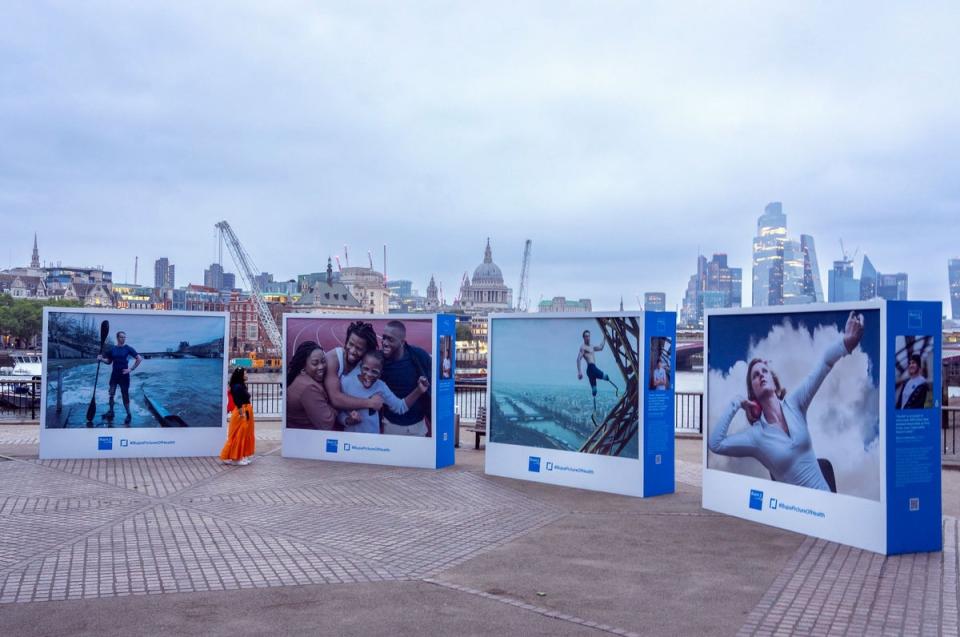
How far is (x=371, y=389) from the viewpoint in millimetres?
15555

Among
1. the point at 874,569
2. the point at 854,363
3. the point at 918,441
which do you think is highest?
the point at 854,363

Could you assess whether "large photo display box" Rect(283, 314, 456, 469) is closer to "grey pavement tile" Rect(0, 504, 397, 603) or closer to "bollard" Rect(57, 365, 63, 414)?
"bollard" Rect(57, 365, 63, 414)

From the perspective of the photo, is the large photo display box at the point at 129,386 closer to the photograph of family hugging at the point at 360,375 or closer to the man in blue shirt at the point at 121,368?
the man in blue shirt at the point at 121,368

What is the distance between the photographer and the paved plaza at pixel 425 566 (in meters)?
7.11

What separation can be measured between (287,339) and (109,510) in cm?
568

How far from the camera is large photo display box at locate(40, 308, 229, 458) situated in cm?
1591

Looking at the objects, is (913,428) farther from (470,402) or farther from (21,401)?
(21,401)

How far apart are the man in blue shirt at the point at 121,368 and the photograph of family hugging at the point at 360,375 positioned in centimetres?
285

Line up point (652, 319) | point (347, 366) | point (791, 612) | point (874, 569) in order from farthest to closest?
1. point (347, 366)
2. point (652, 319)
3. point (874, 569)
4. point (791, 612)

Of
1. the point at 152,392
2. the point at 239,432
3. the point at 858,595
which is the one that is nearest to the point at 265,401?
the point at 152,392

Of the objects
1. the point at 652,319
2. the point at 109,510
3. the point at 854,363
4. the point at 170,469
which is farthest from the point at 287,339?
the point at 854,363

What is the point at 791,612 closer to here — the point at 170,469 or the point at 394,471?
the point at 394,471

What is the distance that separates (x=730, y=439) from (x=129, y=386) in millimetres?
10733

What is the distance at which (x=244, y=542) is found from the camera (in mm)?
9578
